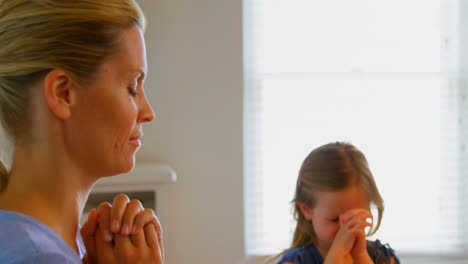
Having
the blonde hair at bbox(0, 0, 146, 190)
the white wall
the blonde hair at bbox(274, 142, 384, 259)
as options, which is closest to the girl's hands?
the blonde hair at bbox(274, 142, 384, 259)

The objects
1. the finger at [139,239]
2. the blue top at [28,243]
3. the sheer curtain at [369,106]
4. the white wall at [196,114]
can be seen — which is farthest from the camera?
the sheer curtain at [369,106]

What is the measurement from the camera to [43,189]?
2.40 ft

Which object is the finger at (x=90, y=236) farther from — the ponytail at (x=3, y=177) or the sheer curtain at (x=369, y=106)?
the sheer curtain at (x=369, y=106)

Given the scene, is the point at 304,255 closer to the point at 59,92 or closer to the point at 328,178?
the point at 328,178

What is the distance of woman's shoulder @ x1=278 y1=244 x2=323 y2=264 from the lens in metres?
1.66

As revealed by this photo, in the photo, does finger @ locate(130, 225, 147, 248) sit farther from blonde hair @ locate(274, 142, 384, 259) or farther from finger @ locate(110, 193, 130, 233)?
blonde hair @ locate(274, 142, 384, 259)

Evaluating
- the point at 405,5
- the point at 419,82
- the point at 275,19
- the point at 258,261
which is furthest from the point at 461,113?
the point at 258,261

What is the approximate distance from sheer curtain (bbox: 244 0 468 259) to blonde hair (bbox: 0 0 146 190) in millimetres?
1959

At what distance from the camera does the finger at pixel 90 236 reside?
0.85 metres

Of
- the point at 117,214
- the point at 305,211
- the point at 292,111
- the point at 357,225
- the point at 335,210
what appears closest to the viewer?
the point at 117,214

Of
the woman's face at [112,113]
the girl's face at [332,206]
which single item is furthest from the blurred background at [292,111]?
the woman's face at [112,113]

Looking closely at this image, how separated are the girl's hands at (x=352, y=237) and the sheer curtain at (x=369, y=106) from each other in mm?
1202

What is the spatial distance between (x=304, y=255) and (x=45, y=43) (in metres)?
1.26

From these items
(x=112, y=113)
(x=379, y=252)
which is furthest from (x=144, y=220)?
(x=379, y=252)
